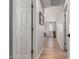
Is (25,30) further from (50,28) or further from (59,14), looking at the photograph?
(50,28)

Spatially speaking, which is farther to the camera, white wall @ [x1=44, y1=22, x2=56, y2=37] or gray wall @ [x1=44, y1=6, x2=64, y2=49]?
white wall @ [x1=44, y1=22, x2=56, y2=37]

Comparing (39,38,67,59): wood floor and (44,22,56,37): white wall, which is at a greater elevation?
(44,22,56,37): white wall

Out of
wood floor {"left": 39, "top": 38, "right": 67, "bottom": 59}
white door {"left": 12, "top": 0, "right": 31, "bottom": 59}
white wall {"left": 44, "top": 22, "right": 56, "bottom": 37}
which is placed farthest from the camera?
white wall {"left": 44, "top": 22, "right": 56, "bottom": 37}

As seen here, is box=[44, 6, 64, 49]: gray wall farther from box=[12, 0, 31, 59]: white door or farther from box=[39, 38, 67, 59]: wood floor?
box=[12, 0, 31, 59]: white door

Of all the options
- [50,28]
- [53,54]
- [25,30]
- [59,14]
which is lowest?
[53,54]

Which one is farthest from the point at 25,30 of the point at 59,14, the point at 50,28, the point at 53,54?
the point at 50,28

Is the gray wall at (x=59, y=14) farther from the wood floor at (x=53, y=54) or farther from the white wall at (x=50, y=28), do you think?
the white wall at (x=50, y=28)

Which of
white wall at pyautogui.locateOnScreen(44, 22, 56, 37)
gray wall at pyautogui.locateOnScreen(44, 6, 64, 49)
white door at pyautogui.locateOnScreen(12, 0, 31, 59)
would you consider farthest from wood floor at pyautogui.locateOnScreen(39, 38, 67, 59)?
white wall at pyautogui.locateOnScreen(44, 22, 56, 37)

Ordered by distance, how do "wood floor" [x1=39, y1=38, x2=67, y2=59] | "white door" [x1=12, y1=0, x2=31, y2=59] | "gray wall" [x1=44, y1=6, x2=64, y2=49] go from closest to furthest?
"white door" [x1=12, y1=0, x2=31, y2=59]
"wood floor" [x1=39, y1=38, x2=67, y2=59]
"gray wall" [x1=44, y1=6, x2=64, y2=49]

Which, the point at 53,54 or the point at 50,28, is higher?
the point at 50,28

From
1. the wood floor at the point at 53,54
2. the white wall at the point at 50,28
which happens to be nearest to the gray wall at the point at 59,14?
the wood floor at the point at 53,54

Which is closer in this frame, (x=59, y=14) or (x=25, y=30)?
(x=25, y=30)
